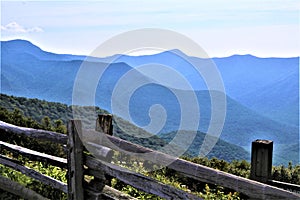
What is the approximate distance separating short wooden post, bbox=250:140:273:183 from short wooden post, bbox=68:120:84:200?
156 centimetres

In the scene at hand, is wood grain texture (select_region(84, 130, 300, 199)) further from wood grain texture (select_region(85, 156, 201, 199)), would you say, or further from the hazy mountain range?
the hazy mountain range

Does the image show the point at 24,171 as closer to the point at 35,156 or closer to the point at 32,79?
the point at 35,156

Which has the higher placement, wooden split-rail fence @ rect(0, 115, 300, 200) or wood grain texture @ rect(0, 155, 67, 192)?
wooden split-rail fence @ rect(0, 115, 300, 200)

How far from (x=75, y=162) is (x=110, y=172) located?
354mm

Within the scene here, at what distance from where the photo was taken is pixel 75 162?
12.2ft

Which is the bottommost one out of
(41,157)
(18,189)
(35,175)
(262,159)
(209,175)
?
(18,189)

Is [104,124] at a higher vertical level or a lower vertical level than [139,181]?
higher

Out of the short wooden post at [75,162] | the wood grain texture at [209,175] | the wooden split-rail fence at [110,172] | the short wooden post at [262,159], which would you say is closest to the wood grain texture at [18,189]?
the wooden split-rail fence at [110,172]

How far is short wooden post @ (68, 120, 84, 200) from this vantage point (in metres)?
3.66

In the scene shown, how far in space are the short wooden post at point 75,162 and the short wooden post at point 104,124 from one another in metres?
0.16

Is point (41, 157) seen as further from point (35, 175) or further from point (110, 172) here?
point (110, 172)

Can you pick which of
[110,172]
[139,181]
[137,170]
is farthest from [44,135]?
[137,170]

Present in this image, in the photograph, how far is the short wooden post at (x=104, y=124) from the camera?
12.2 ft

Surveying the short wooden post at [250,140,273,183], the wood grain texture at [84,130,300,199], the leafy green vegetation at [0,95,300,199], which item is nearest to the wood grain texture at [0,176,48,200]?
the leafy green vegetation at [0,95,300,199]
